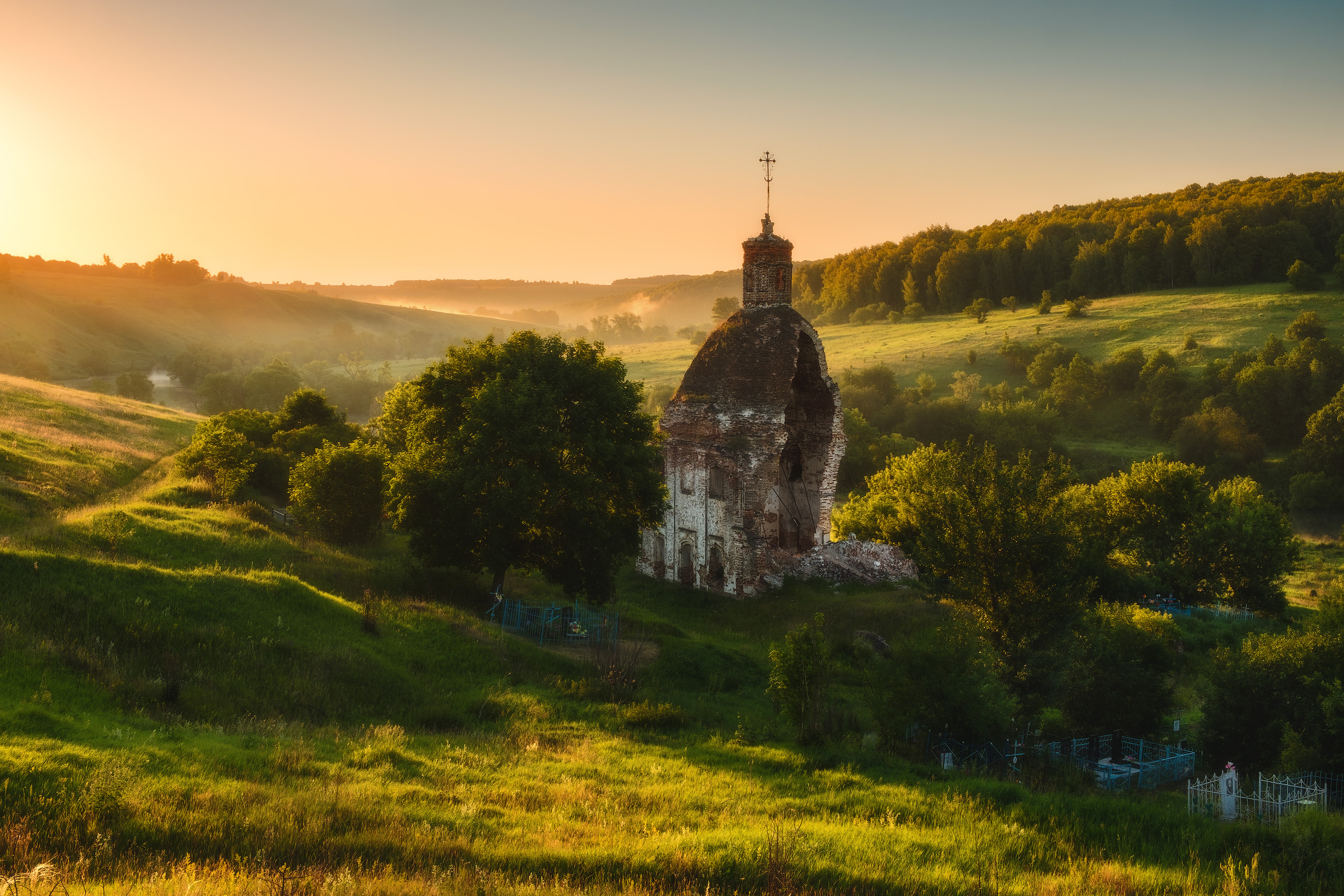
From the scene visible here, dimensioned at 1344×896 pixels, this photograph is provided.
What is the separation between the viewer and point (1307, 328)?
72.2 meters

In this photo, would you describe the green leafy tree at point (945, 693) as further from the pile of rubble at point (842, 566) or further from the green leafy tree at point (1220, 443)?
the green leafy tree at point (1220, 443)

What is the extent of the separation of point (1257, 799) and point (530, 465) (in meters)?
17.0

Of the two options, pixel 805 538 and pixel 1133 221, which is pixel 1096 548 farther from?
pixel 1133 221

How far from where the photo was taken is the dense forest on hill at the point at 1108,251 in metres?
90.9

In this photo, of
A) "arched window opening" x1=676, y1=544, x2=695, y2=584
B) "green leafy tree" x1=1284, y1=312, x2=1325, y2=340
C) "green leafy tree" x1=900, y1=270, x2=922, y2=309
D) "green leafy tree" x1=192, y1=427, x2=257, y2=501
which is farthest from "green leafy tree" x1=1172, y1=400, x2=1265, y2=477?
"green leafy tree" x1=192, y1=427, x2=257, y2=501

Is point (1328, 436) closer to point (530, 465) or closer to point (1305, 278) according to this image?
point (1305, 278)

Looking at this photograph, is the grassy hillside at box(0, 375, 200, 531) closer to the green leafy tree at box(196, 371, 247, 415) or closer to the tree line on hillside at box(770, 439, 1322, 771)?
the tree line on hillside at box(770, 439, 1322, 771)

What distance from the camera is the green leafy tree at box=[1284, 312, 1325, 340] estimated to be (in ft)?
236

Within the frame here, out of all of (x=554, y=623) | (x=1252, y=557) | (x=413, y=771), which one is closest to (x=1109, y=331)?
(x=1252, y=557)

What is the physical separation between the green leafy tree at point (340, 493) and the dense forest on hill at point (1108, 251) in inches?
Result: 3663

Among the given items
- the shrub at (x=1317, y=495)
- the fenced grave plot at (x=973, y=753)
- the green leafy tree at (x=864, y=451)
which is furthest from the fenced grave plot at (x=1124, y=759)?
the shrub at (x=1317, y=495)

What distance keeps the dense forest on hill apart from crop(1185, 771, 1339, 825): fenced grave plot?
91.1 meters

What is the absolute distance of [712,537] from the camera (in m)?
33.1

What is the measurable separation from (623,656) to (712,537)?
12821 mm
